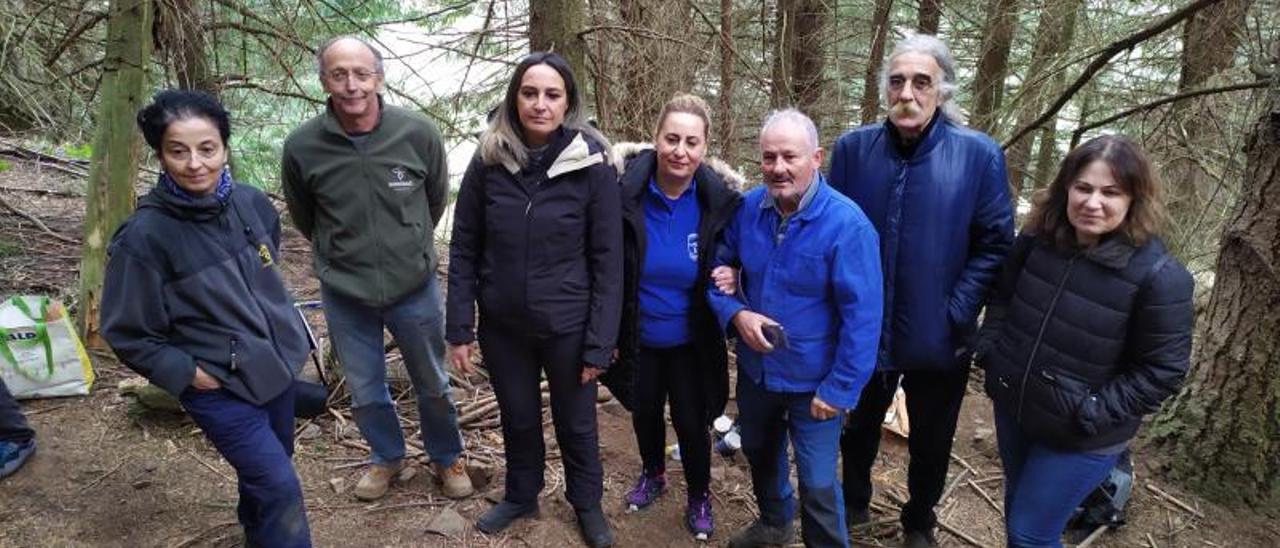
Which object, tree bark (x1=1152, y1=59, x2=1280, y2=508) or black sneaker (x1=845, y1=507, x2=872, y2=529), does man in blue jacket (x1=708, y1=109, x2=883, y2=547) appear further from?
tree bark (x1=1152, y1=59, x2=1280, y2=508)

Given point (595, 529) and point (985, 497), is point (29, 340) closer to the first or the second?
point (595, 529)

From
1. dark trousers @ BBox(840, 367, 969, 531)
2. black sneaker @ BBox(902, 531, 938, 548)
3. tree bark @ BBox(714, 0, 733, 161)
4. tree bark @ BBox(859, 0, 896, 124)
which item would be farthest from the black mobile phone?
tree bark @ BBox(859, 0, 896, 124)

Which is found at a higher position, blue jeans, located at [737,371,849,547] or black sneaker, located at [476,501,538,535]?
Result: blue jeans, located at [737,371,849,547]

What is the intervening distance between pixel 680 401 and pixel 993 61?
6848 millimetres

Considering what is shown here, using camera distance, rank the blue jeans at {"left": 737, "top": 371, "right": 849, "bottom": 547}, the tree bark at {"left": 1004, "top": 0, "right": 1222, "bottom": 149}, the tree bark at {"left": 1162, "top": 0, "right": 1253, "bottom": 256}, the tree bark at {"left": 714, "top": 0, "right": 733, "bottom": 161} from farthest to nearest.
A: the tree bark at {"left": 714, "top": 0, "right": 733, "bottom": 161}, the tree bark at {"left": 1162, "top": 0, "right": 1253, "bottom": 256}, the tree bark at {"left": 1004, "top": 0, "right": 1222, "bottom": 149}, the blue jeans at {"left": 737, "top": 371, "right": 849, "bottom": 547}

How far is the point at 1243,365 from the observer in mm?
3561

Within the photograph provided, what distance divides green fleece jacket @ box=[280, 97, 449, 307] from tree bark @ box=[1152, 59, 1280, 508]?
12.4ft

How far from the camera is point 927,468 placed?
315 cm

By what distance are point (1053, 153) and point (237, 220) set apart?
947 cm

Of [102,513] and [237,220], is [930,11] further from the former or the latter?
[102,513]

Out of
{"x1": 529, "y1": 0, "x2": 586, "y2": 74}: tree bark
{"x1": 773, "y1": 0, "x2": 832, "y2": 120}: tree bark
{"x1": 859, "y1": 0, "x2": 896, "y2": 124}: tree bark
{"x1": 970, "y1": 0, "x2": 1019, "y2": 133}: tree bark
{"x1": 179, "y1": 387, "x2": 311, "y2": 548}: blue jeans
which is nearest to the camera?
{"x1": 179, "y1": 387, "x2": 311, "y2": 548}: blue jeans

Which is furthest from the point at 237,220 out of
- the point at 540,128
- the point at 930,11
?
the point at 930,11

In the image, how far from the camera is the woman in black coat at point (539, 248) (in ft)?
9.18

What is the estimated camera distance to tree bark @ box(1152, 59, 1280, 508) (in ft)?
11.1
